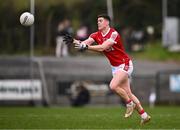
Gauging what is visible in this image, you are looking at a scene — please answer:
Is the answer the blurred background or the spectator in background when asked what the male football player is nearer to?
the blurred background

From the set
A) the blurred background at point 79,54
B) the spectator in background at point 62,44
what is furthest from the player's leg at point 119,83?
the spectator in background at point 62,44

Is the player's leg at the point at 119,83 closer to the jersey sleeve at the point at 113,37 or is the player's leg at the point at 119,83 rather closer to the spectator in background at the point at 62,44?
the jersey sleeve at the point at 113,37

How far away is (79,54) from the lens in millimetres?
46906

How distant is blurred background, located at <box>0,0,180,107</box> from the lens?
128 feet

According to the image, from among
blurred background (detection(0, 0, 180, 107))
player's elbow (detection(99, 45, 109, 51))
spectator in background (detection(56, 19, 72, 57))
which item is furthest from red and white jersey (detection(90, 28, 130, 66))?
spectator in background (detection(56, 19, 72, 57))

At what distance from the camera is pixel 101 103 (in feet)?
129

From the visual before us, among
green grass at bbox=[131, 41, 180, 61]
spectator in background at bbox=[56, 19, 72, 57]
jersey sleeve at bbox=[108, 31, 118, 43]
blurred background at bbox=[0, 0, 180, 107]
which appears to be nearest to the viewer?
jersey sleeve at bbox=[108, 31, 118, 43]

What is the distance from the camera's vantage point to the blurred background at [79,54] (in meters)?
39.0

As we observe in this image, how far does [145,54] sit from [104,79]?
866cm

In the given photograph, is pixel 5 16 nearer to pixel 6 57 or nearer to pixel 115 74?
pixel 6 57

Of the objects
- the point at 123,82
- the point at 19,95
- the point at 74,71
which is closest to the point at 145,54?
the point at 74,71

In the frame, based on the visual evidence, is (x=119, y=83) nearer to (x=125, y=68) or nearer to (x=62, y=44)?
(x=125, y=68)

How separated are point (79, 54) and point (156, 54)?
447 cm

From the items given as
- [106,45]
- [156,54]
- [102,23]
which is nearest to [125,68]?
[106,45]
